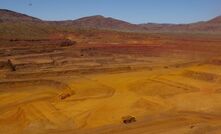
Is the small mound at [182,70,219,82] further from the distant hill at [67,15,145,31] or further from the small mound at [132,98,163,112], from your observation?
the distant hill at [67,15,145,31]

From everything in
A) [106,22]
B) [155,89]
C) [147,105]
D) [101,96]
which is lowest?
[147,105]

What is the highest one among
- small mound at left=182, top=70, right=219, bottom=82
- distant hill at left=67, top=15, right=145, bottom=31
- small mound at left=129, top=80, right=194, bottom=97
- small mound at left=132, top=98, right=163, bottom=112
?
distant hill at left=67, top=15, right=145, bottom=31

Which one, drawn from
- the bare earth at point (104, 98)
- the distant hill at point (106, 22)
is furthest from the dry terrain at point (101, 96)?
the distant hill at point (106, 22)

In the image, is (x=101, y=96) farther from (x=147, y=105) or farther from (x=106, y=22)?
(x=106, y=22)

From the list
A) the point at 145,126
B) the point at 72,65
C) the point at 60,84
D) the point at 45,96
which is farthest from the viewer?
the point at 72,65

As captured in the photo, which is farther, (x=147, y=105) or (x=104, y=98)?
(x=104, y=98)

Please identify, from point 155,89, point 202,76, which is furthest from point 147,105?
point 202,76

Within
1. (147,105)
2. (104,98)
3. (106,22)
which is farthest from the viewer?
(106,22)

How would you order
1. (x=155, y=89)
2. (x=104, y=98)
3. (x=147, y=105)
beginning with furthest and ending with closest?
(x=155, y=89) → (x=104, y=98) → (x=147, y=105)

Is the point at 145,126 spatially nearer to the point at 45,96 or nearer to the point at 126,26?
the point at 45,96

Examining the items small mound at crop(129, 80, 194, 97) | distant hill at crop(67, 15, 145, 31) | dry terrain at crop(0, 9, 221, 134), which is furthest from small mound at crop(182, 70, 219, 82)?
distant hill at crop(67, 15, 145, 31)

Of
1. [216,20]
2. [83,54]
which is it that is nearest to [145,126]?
[83,54]
